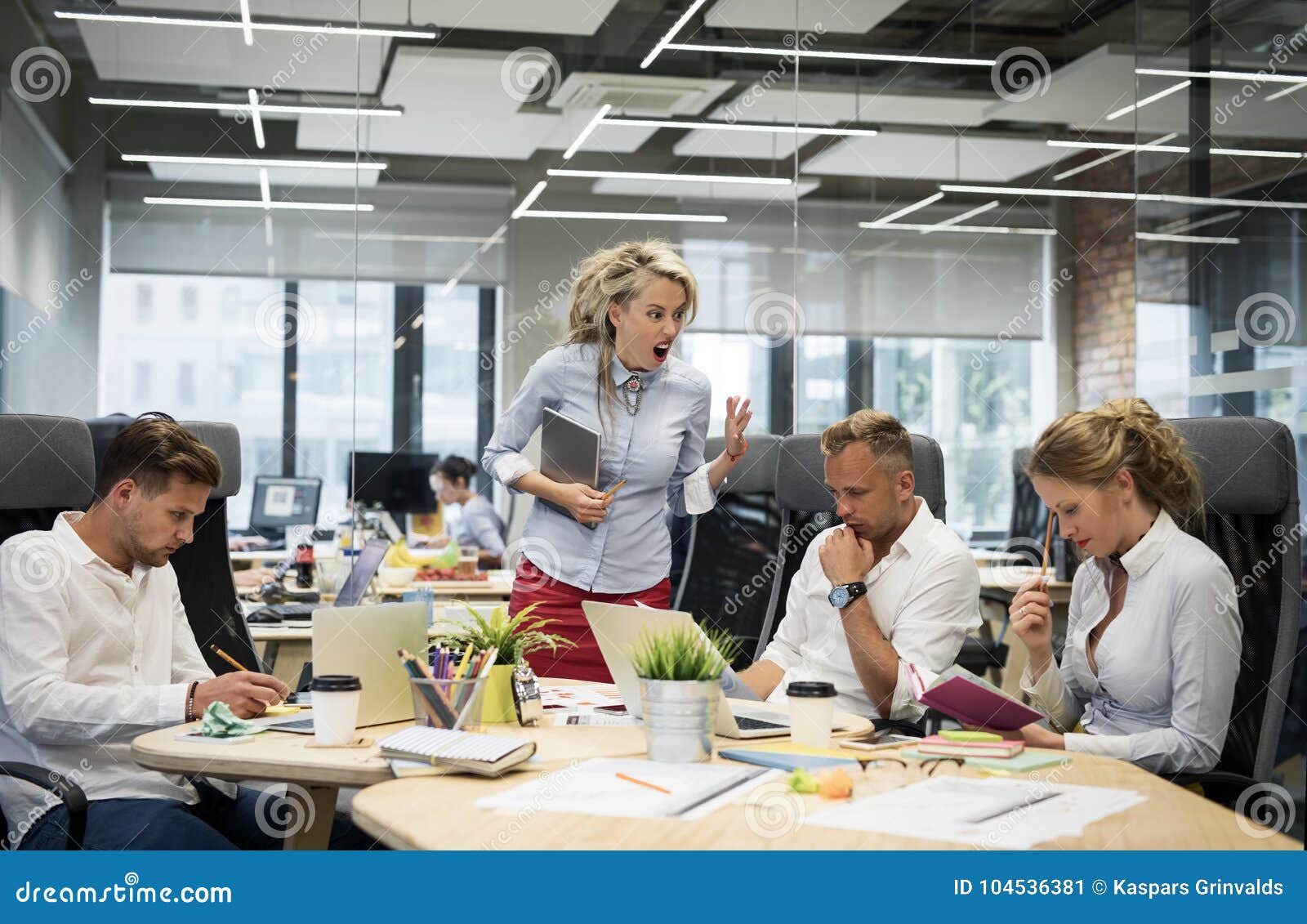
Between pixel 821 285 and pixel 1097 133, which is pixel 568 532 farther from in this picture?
pixel 1097 133

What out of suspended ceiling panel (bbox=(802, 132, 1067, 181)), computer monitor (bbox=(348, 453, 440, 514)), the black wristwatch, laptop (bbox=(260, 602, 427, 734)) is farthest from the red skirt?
suspended ceiling panel (bbox=(802, 132, 1067, 181))

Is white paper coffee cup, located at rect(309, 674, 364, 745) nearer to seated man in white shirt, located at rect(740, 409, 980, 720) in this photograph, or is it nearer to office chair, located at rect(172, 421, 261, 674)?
seated man in white shirt, located at rect(740, 409, 980, 720)

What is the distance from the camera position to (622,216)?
6.44m

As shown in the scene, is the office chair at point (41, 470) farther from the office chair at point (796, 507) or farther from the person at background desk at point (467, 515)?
the person at background desk at point (467, 515)

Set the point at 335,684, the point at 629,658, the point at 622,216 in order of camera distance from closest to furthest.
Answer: the point at 335,684, the point at 629,658, the point at 622,216

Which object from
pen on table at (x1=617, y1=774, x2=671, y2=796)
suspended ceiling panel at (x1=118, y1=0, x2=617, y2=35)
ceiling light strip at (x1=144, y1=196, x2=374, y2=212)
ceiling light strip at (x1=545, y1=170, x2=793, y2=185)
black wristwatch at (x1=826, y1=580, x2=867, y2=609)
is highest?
suspended ceiling panel at (x1=118, y1=0, x2=617, y2=35)

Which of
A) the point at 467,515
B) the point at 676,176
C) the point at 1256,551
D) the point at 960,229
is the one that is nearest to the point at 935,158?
the point at 960,229

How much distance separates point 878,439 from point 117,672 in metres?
1.35

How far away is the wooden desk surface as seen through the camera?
1146 millimetres

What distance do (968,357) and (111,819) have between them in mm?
6511

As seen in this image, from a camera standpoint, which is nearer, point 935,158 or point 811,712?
point 811,712

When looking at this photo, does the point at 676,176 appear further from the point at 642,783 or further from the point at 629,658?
the point at 642,783

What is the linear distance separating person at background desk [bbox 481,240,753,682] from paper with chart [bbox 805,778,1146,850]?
1086 millimetres

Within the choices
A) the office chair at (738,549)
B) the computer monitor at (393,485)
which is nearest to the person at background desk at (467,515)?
the computer monitor at (393,485)
